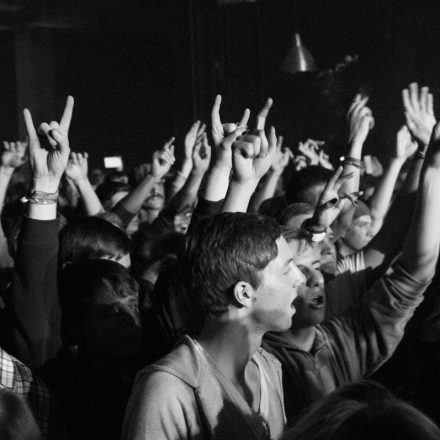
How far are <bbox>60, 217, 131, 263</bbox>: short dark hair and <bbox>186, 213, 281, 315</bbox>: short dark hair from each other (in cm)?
107

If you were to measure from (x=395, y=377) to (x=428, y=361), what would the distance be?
0.35 meters

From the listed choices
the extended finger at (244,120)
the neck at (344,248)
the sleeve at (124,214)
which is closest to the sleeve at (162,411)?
the extended finger at (244,120)

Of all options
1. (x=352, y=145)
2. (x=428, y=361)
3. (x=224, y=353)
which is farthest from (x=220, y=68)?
(x=224, y=353)

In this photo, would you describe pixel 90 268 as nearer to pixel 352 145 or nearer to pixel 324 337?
pixel 324 337

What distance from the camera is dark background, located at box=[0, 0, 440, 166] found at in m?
8.12

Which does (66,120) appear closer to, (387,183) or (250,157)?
(250,157)

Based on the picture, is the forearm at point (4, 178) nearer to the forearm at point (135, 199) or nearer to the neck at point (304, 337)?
the forearm at point (135, 199)

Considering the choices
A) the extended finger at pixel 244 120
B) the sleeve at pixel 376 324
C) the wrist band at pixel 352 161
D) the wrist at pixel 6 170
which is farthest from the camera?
the wrist at pixel 6 170

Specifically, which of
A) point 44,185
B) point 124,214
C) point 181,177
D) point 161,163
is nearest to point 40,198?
point 44,185

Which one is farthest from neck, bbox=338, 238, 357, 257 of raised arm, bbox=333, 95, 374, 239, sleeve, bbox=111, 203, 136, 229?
sleeve, bbox=111, 203, 136, 229

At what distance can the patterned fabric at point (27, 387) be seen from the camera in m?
1.58

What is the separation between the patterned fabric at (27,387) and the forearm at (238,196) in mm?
762

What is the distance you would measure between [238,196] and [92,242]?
2.37 feet

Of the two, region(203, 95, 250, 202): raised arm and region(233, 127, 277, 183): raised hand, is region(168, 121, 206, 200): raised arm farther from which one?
region(233, 127, 277, 183): raised hand
